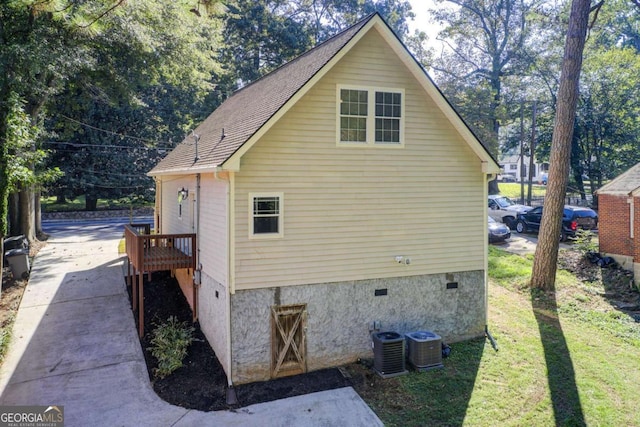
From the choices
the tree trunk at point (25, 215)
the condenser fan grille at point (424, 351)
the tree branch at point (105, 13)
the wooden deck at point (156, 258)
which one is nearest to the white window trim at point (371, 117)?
the condenser fan grille at point (424, 351)

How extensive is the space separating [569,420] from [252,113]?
365 inches

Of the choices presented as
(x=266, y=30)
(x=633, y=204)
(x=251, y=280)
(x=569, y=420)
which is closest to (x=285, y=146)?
(x=251, y=280)

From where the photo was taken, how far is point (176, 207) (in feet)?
47.8

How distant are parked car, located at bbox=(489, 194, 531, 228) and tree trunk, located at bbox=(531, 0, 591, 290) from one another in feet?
38.1

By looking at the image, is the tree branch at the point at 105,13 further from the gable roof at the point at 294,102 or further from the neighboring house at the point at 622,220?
the neighboring house at the point at 622,220

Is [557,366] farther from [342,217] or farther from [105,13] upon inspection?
[105,13]

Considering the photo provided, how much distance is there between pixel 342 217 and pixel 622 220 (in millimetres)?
13227

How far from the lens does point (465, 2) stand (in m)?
38.0

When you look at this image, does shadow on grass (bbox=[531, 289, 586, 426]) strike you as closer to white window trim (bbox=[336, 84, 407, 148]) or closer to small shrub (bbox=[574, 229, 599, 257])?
small shrub (bbox=[574, 229, 599, 257])

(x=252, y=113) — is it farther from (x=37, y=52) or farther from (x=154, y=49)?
(x=154, y=49)

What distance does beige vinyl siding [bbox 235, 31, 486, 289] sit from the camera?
8773mm

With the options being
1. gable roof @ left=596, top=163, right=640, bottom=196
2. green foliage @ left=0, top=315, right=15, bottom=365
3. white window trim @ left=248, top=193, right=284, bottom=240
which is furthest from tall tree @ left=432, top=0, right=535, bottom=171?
green foliage @ left=0, top=315, right=15, bottom=365

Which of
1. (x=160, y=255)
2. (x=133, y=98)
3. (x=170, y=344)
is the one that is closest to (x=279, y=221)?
(x=160, y=255)

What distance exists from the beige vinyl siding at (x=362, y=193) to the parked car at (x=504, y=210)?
1648 cm
